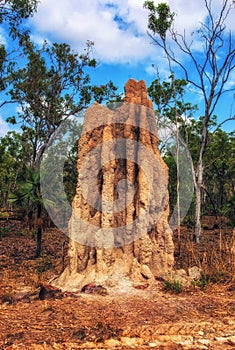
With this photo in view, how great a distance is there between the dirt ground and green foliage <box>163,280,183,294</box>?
3.1 inches

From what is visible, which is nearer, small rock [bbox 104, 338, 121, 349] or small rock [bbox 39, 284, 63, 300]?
small rock [bbox 104, 338, 121, 349]

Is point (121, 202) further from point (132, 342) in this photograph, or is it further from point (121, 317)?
point (132, 342)

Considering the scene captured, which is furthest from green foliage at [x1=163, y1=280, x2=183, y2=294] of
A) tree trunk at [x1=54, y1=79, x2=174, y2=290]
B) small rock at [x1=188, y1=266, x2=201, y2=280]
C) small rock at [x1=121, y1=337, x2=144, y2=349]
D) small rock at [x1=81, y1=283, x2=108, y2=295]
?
small rock at [x1=121, y1=337, x2=144, y2=349]

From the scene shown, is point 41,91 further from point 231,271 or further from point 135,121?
point 231,271

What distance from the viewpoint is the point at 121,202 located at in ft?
30.1

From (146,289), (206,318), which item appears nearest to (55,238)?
(146,289)

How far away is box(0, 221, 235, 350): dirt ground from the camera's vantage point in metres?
5.04

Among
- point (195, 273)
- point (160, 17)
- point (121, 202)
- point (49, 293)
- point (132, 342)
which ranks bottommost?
point (132, 342)

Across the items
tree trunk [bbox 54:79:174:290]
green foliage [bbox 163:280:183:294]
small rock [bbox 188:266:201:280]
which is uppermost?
tree trunk [bbox 54:79:174:290]

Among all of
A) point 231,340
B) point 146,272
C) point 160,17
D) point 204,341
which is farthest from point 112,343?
point 160,17

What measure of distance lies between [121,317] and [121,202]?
3.51m

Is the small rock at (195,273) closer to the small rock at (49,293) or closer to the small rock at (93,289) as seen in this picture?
the small rock at (93,289)

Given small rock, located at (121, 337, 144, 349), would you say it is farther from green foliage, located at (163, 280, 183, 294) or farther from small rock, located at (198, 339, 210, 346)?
green foliage, located at (163, 280, 183, 294)

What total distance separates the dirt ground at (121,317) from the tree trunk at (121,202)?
909mm
